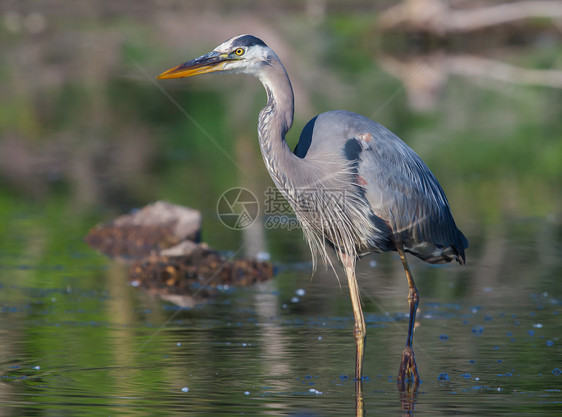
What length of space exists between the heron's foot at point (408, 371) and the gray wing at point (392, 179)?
0.97 metres

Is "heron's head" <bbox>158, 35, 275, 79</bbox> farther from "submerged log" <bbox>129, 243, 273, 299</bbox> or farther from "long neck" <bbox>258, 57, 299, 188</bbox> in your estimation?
"submerged log" <bbox>129, 243, 273, 299</bbox>

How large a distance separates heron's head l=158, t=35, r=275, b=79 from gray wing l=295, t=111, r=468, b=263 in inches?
24.4

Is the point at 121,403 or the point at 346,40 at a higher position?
the point at 346,40

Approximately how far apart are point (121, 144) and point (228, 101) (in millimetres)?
5527

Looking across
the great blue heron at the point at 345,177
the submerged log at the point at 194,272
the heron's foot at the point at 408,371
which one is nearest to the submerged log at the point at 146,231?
the submerged log at the point at 194,272

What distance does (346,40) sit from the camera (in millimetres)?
36688

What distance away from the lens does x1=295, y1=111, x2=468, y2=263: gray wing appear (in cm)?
730

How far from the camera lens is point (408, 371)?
6.84m

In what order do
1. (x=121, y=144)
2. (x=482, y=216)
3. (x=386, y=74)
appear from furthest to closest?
(x=386, y=74)
(x=121, y=144)
(x=482, y=216)

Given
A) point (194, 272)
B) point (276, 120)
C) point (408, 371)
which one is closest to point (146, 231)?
point (194, 272)

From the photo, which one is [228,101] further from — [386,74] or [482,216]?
[482,216]

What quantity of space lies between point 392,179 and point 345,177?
1.33ft

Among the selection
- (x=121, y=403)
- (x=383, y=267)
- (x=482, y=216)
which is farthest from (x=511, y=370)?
(x=482, y=216)

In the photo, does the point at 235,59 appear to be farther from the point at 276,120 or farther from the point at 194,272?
the point at 194,272
